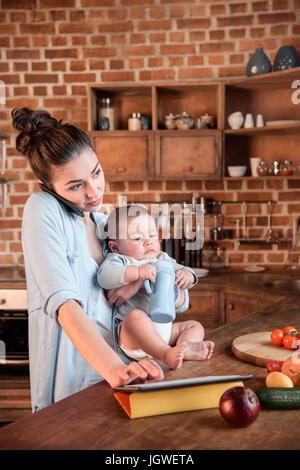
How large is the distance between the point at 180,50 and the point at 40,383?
2.89m

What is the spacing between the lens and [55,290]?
116 centimetres

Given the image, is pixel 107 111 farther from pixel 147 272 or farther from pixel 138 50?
pixel 147 272

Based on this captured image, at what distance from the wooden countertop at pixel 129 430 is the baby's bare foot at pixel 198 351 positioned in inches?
12.1

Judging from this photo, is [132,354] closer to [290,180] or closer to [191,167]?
[191,167]

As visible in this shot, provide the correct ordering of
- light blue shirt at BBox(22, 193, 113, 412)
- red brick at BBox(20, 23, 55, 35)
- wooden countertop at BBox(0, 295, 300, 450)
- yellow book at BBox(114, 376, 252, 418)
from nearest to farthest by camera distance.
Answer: wooden countertop at BBox(0, 295, 300, 450) → yellow book at BBox(114, 376, 252, 418) → light blue shirt at BBox(22, 193, 113, 412) → red brick at BBox(20, 23, 55, 35)

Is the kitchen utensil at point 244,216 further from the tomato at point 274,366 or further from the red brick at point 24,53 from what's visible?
the tomato at point 274,366

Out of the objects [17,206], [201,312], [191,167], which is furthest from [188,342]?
[17,206]

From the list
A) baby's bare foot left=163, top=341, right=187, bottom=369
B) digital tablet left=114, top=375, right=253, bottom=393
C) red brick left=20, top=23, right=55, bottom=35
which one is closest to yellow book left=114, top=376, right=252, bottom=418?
digital tablet left=114, top=375, right=253, bottom=393

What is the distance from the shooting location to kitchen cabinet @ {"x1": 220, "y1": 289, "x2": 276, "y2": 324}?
2.81 metres

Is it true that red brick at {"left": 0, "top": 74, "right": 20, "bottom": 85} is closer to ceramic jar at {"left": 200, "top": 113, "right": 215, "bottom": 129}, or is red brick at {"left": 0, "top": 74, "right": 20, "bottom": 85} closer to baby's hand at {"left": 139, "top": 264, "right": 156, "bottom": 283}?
ceramic jar at {"left": 200, "top": 113, "right": 215, "bottom": 129}

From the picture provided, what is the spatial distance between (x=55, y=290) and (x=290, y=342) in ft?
2.42

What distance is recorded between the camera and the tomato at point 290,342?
1.39m

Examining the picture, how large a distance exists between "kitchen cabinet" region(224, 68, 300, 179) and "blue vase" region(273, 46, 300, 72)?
7.4 inches

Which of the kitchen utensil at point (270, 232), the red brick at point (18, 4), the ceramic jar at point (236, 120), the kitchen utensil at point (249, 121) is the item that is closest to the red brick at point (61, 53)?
the red brick at point (18, 4)
